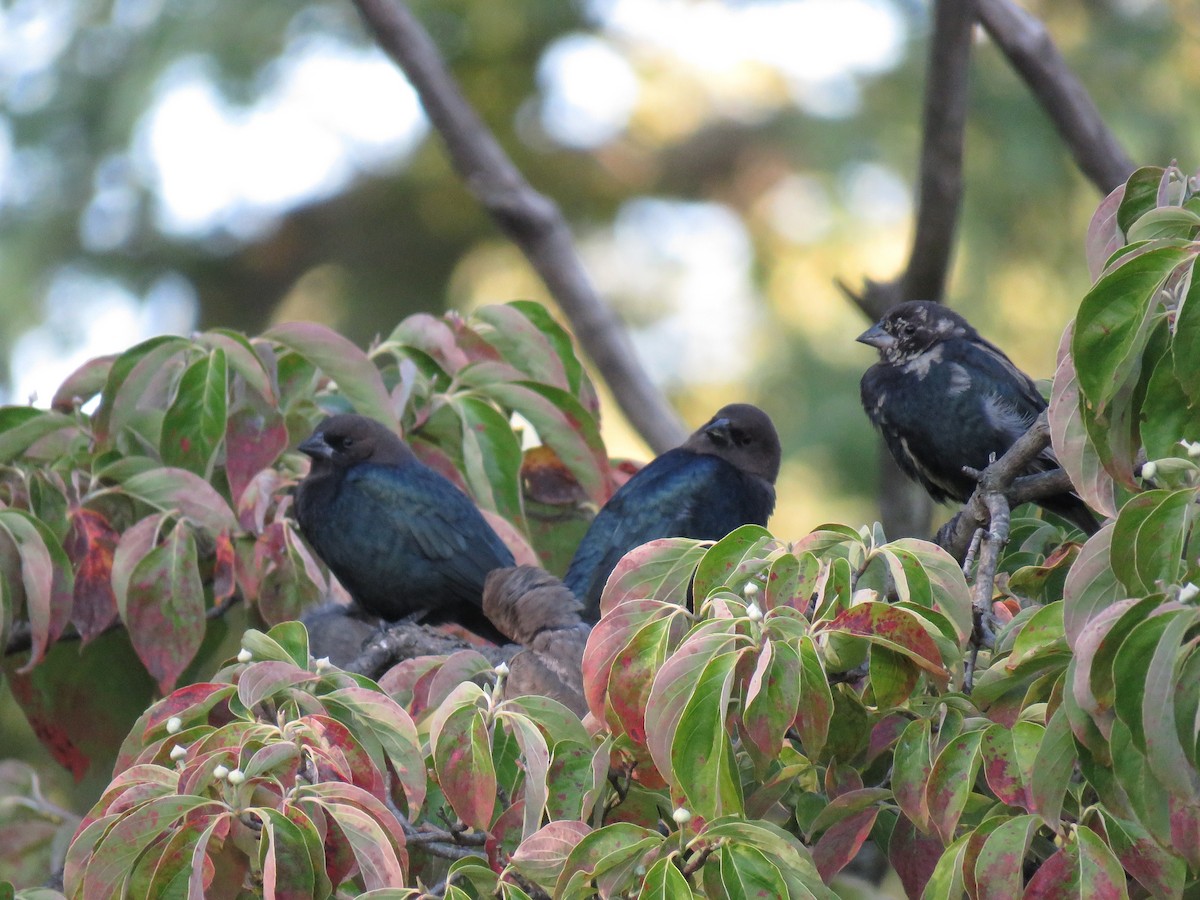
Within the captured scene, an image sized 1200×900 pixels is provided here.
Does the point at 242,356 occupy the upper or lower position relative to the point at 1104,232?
upper

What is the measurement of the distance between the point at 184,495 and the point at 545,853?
1.77 meters

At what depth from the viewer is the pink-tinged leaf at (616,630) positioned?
2125 mm

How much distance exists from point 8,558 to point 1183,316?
8.23 ft

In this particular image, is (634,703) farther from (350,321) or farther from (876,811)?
(350,321)

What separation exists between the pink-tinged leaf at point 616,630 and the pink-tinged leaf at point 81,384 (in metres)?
2.27

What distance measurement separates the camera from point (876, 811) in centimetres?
217

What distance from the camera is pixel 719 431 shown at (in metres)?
4.96

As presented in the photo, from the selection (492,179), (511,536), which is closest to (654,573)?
(511,536)

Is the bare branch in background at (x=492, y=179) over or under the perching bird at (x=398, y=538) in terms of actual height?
over

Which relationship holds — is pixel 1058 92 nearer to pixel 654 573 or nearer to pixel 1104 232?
pixel 1104 232

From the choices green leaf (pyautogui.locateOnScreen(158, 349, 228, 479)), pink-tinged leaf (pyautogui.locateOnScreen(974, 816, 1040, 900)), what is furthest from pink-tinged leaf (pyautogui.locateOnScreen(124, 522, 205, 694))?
pink-tinged leaf (pyautogui.locateOnScreen(974, 816, 1040, 900))

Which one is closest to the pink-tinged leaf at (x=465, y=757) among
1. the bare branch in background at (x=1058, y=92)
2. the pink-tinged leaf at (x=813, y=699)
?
the pink-tinged leaf at (x=813, y=699)

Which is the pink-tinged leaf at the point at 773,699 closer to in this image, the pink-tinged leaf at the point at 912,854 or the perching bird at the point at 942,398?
the pink-tinged leaf at the point at 912,854

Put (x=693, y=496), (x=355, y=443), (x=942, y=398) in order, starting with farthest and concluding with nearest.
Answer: (x=355, y=443) < (x=693, y=496) < (x=942, y=398)
